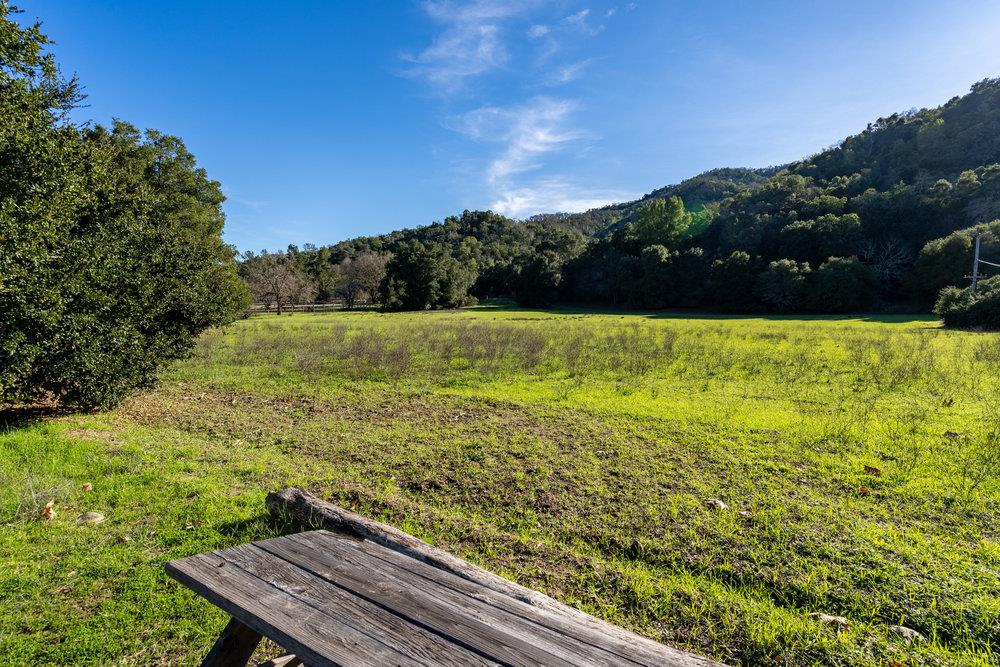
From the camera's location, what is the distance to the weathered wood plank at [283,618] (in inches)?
59.3

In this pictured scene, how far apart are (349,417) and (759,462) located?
7.34 metres

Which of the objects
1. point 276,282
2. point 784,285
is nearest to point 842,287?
point 784,285

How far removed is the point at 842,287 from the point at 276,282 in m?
65.5

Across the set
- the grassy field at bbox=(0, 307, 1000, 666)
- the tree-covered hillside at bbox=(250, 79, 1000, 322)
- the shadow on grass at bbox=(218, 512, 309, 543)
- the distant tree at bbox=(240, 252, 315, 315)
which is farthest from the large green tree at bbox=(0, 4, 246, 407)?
the tree-covered hillside at bbox=(250, 79, 1000, 322)

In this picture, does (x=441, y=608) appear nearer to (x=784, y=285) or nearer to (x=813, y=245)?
(x=784, y=285)

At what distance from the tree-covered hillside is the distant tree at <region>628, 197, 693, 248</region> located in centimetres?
24

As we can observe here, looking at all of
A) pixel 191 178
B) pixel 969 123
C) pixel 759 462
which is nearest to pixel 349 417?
pixel 759 462

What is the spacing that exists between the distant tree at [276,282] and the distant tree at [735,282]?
54828 mm

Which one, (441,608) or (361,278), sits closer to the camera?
(441,608)

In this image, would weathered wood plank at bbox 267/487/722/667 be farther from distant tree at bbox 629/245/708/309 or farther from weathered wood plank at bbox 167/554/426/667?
distant tree at bbox 629/245/708/309

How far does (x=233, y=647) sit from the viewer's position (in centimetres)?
232

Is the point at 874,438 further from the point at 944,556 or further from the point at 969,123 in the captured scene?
the point at 969,123

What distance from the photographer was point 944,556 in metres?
3.94

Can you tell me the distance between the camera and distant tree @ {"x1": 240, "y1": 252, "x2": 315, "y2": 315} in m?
59.1
